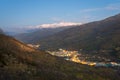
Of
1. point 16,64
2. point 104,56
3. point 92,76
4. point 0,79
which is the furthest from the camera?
point 104,56

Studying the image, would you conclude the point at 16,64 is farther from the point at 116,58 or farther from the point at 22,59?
the point at 116,58

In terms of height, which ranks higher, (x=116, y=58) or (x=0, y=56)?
(x=0, y=56)

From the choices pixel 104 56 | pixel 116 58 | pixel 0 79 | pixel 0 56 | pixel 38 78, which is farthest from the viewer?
pixel 104 56

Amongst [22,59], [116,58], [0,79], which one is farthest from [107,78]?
[116,58]

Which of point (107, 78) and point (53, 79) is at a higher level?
point (53, 79)

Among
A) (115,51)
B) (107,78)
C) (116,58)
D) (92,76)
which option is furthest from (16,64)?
(115,51)

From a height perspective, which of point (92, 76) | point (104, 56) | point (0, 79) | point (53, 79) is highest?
point (0, 79)

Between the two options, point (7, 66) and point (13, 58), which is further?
point (13, 58)

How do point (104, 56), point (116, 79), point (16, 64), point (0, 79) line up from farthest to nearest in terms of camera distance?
point (104, 56) < point (116, 79) < point (16, 64) < point (0, 79)

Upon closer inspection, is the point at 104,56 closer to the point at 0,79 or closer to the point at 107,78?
the point at 107,78
